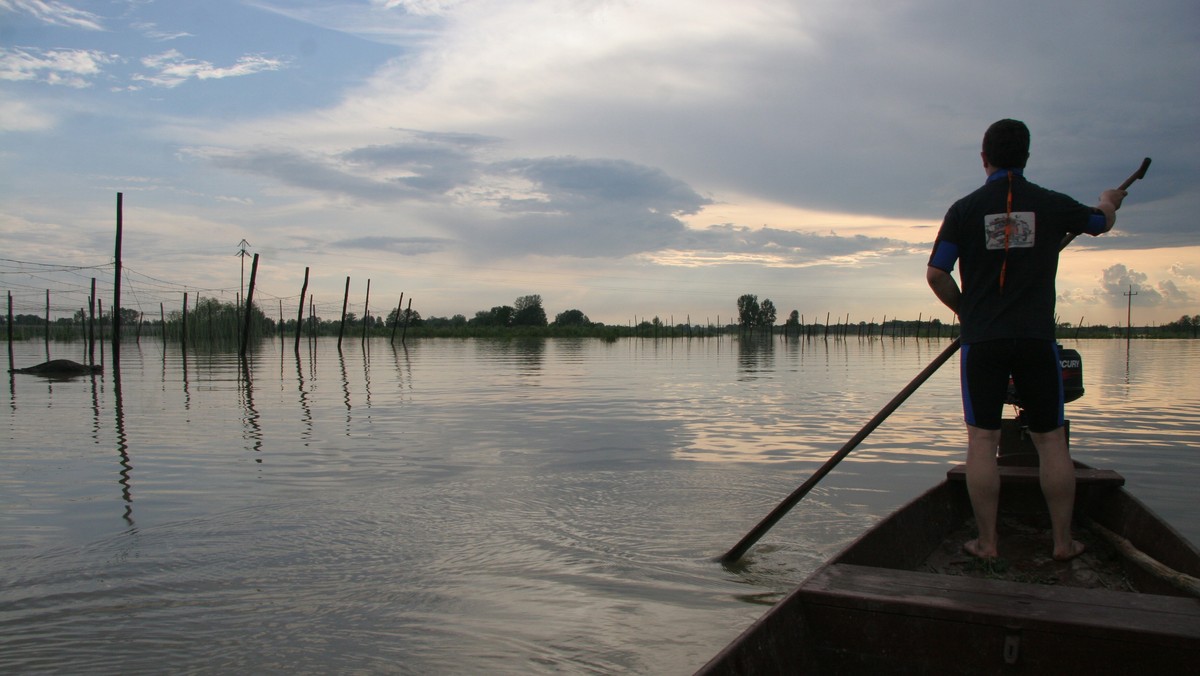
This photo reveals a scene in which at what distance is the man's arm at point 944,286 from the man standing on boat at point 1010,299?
0.01m

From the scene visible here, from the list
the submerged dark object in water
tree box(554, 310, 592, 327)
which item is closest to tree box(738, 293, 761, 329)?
tree box(554, 310, 592, 327)

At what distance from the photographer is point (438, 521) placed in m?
5.10

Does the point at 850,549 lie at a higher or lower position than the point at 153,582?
higher

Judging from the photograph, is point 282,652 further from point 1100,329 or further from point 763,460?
point 1100,329

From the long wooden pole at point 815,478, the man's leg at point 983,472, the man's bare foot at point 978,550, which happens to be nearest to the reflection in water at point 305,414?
the long wooden pole at point 815,478

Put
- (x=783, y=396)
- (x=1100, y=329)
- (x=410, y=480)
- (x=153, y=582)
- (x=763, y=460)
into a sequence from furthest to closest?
(x=1100, y=329)
(x=783, y=396)
(x=763, y=460)
(x=410, y=480)
(x=153, y=582)

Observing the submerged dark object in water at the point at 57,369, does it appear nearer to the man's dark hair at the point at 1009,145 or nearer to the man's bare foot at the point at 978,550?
the man's bare foot at the point at 978,550

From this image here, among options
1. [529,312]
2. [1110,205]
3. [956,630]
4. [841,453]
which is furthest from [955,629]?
[529,312]

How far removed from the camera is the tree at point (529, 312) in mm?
95875

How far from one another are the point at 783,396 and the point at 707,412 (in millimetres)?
2911

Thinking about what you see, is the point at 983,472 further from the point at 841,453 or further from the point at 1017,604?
the point at 1017,604

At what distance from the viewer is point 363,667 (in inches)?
115

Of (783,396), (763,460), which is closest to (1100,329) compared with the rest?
(783,396)

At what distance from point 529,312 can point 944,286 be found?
96.0m
